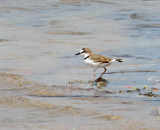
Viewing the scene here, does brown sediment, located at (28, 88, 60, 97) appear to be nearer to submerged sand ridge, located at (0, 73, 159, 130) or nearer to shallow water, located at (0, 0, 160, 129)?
submerged sand ridge, located at (0, 73, 159, 130)

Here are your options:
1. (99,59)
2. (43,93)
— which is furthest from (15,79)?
(99,59)

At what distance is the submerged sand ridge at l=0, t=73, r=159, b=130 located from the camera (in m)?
7.58

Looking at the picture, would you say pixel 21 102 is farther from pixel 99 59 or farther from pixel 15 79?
pixel 99 59

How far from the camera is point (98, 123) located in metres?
7.60

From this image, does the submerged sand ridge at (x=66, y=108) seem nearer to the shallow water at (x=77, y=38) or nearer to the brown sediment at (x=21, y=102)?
the brown sediment at (x=21, y=102)

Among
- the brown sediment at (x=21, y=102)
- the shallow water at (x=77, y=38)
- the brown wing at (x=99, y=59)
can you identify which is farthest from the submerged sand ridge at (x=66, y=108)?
the brown wing at (x=99, y=59)

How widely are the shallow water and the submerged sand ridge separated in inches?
19.0

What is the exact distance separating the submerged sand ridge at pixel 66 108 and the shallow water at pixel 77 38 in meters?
0.48

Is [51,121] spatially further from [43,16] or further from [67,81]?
[43,16]

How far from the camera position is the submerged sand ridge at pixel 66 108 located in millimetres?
7578

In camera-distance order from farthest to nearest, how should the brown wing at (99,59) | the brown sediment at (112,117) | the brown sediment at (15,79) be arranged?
the brown wing at (99,59)
the brown sediment at (15,79)
the brown sediment at (112,117)

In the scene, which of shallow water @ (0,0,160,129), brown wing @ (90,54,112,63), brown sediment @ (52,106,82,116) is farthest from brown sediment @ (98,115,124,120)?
brown wing @ (90,54,112,63)

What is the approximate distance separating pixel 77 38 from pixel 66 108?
8062 mm

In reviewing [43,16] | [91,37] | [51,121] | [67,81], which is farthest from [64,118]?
[43,16]
